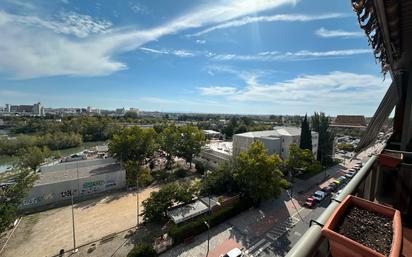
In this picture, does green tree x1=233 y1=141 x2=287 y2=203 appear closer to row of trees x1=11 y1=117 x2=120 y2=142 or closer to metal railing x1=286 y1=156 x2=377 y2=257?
metal railing x1=286 y1=156 x2=377 y2=257

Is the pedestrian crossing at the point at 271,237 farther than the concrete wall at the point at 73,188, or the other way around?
the concrete wall at the point at 73,188

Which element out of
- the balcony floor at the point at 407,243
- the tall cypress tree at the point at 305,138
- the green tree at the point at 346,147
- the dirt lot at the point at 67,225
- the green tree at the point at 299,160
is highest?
the balcony floor at the point at 407,243

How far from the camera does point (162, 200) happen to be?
42.1 ft

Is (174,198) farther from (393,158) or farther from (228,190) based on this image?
(393,158)

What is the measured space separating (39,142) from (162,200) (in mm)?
28725

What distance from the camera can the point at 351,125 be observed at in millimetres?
52875

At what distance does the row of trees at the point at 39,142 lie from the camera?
A: 28094 mm

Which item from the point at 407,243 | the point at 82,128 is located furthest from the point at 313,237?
the point at 82,128

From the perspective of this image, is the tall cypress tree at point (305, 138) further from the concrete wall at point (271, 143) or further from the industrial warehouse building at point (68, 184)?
the industrial warehouse building at point (68, 184)

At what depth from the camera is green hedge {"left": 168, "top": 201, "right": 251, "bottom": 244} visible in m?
11.1

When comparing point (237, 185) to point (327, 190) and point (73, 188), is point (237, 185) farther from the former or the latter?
point (73, 188)

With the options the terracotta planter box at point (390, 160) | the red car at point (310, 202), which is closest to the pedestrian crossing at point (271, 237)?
the red car at point (310, 202)

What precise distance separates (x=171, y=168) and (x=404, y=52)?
75.5 ft

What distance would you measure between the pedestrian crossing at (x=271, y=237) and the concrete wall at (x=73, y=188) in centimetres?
1297
